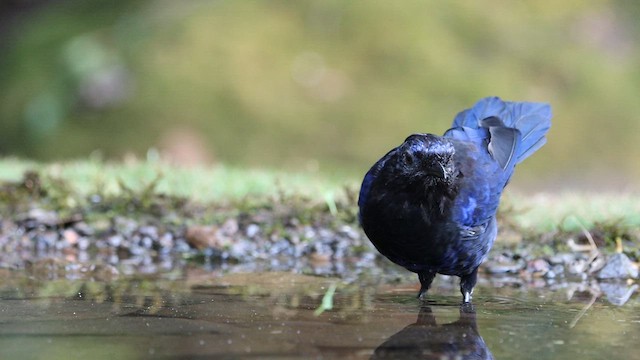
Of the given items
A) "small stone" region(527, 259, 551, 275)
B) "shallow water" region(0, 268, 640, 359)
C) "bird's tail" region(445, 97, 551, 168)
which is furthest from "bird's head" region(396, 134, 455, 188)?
"small stone" region(527, 259, 551, 275)

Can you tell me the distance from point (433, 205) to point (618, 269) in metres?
1.63

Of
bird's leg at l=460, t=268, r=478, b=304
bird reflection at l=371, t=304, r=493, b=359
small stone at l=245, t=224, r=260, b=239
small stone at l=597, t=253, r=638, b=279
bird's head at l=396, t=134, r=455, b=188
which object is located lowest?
bird reflection at l=371, t=304, r=493, b=359

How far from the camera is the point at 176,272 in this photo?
17.2 feet

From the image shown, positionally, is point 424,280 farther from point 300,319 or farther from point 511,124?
point 511,124

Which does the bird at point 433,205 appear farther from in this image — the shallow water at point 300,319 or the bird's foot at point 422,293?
the shallow water at point 300,319

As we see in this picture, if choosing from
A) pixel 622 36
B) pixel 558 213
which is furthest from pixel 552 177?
pixel 558 213

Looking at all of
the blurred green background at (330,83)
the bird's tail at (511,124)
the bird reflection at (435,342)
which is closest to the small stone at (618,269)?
the bird's tail at (511,124)

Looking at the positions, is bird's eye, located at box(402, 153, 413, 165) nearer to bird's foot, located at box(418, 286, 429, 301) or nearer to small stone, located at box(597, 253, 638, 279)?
bird's foot, located at box(418, 286, 429, 301)

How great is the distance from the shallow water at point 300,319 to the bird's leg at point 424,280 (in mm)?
98

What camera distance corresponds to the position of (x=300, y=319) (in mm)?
3695

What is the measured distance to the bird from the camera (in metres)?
4.04

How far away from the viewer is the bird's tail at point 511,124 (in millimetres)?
5176

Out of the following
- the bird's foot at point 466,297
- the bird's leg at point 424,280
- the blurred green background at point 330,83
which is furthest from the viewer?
the blurred green background at point 330,83

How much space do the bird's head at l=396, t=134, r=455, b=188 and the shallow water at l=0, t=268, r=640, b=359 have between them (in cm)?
57
